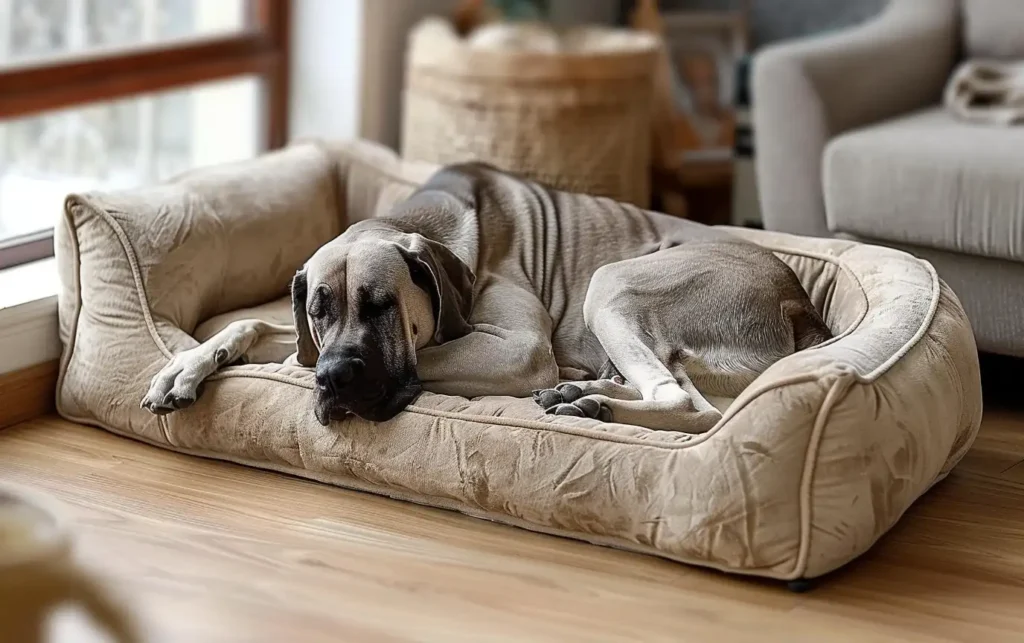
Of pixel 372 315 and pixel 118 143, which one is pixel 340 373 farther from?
pixel 118 143

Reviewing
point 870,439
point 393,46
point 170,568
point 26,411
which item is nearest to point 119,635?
point 170,568

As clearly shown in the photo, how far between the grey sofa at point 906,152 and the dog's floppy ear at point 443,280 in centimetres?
110

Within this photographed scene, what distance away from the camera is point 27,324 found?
287 centimetres

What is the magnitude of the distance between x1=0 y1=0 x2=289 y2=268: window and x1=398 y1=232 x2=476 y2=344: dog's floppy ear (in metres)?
0.97

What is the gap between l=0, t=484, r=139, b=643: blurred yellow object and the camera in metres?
1.66

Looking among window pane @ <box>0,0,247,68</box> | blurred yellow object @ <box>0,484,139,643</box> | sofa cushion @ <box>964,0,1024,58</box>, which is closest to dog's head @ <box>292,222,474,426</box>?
blurred yellow object @ <box>0,484,139,643</box>

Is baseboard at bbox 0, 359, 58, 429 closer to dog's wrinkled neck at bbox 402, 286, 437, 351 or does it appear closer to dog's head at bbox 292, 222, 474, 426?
dog's head at bbox 292, 222, 474, 426

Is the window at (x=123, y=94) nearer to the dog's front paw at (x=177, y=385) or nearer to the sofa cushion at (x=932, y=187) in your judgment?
the dog's front paw at (x=177, y=385)

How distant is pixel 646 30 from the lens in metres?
4.59

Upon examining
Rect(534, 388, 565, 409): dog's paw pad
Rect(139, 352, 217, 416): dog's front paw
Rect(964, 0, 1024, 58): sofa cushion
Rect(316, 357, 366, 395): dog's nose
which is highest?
Rect(964, 0, 1024, 58): sofa cushion

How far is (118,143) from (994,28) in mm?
2446

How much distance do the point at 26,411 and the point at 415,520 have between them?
97 cm

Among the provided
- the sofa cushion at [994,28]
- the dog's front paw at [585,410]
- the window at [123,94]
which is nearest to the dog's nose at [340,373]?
the dog's front paw at [585,410]

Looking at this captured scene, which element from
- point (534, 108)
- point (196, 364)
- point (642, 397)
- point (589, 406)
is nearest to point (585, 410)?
point (589, 406)
